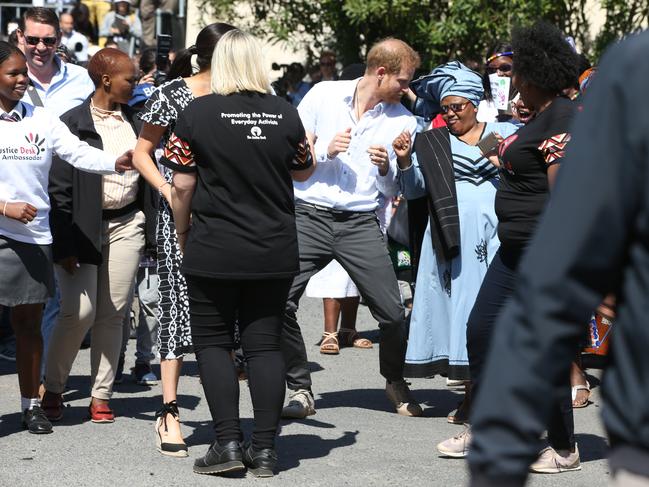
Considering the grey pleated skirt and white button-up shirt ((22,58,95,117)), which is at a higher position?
white button-up shirt ((22,58,95,117))

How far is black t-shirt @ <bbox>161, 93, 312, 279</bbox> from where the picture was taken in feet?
17.1

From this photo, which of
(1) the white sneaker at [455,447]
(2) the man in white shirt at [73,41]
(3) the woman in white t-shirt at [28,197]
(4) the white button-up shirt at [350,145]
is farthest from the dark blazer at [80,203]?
(2) the man in white shirt at [73,41]

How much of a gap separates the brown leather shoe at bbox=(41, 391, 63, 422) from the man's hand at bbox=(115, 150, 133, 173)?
1.31 meters

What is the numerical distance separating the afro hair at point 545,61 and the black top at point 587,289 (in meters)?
3.17

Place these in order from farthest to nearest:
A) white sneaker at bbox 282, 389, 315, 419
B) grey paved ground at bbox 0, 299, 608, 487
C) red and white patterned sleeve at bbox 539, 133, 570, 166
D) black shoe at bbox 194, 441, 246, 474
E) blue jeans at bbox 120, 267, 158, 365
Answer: blue jeans at bbox 120, 267, 158, 365 < white sneaker at bbox 282, 389, 315, 419 < grey paved ground at bbox 0, 299, 608, 487 < black shoe at bbox 194, 441, 246, 474 < red and white patterned sleeve at bbox 539, 133, 570, 166

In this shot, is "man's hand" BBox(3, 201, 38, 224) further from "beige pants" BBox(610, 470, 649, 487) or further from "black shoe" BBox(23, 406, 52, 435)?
"beige pants" BBox(610, 470, 649, 487)

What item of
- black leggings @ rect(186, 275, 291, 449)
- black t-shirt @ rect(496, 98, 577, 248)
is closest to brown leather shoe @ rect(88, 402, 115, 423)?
black leggings @ rect(186, 275, 291, 449)

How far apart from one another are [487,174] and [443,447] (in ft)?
4.85

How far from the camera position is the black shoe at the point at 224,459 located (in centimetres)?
534

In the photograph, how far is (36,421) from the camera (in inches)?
243

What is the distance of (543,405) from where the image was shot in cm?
205

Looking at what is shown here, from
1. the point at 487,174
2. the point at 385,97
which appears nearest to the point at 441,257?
the point at 487,174

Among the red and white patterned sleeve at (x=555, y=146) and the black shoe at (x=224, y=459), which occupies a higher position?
the red and white patterned sleeve at (x=555, y=146)

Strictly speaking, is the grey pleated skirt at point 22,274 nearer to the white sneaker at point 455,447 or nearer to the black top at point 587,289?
the white sneaker at point 455,447
